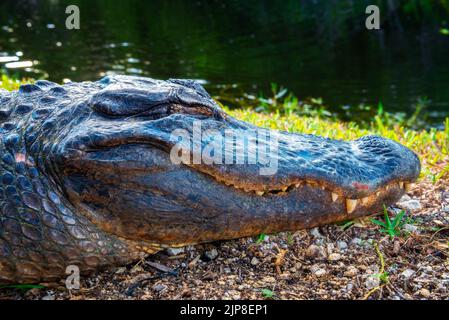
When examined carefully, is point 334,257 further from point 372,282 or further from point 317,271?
point 372,282

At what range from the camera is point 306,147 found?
2844 millimetres

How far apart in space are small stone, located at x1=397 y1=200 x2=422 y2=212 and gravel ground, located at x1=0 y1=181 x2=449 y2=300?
198 mm

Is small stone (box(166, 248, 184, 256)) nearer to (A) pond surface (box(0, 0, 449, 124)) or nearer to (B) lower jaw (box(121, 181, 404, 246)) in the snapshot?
(B) lower jaw (box(121, 181, 404, 246))

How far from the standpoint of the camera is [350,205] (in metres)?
2.82

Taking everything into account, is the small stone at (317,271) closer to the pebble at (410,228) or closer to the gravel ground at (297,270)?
the gravel ground at (297,270)

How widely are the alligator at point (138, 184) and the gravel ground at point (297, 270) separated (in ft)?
0.34

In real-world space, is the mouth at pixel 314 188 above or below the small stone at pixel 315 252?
above

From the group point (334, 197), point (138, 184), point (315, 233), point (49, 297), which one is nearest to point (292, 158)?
point (334, 197)

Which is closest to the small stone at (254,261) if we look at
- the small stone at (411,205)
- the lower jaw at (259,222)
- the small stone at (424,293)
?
the lower jaw at (259,222)

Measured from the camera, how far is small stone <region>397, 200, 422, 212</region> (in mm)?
3307

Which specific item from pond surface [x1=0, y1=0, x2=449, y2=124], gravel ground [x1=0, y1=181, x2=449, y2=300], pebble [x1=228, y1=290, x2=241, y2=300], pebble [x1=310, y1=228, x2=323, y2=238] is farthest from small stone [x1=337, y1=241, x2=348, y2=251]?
pond surface [x1=0, y1=0, x2=449, y2=124]

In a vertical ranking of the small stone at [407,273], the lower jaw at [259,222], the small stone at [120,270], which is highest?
the lower jaw at [259,222]

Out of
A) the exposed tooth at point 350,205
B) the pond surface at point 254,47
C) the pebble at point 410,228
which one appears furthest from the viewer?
the pond surface at point 254,47

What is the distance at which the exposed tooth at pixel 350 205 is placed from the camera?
2.81 m
